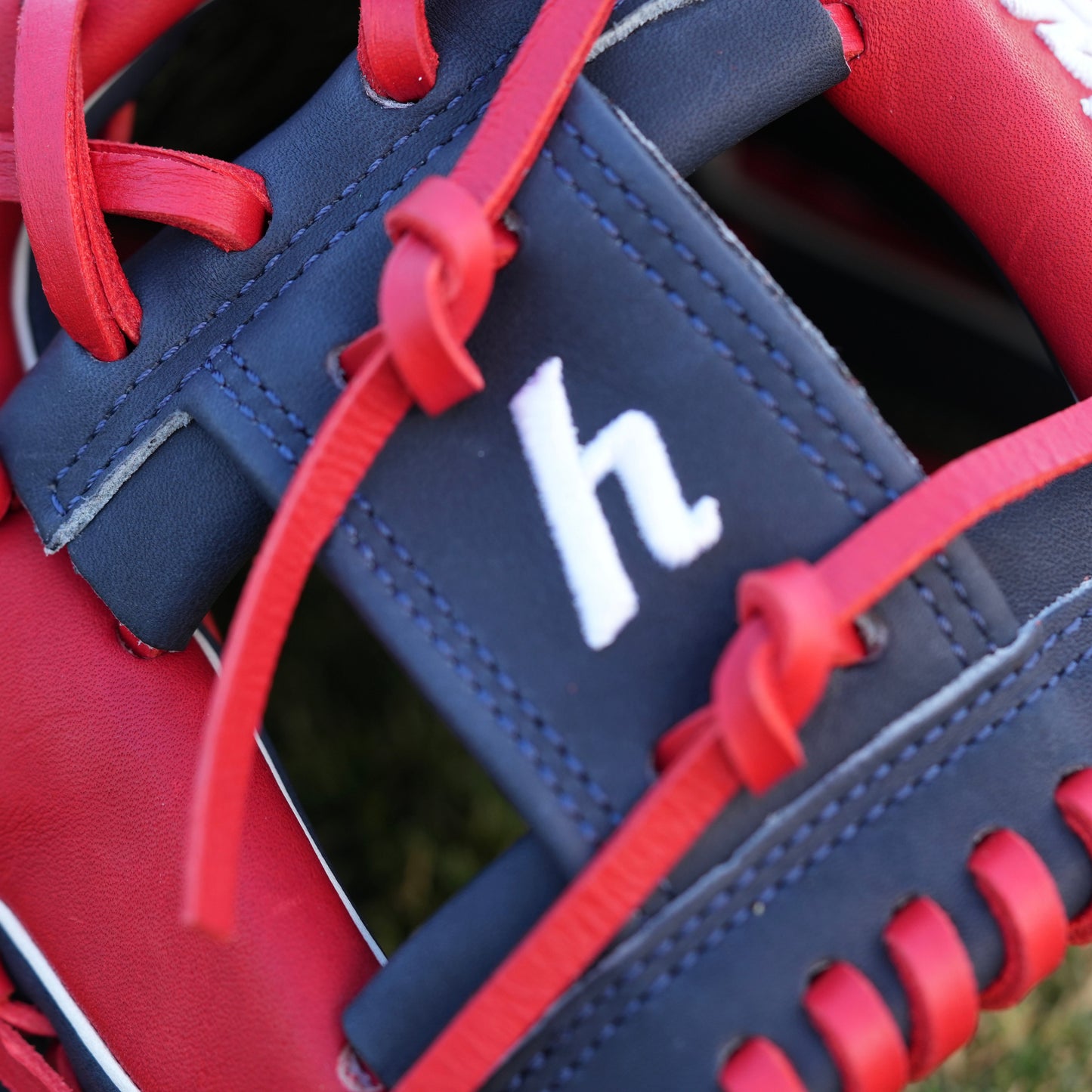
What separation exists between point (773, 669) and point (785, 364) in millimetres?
219

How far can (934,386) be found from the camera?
4.58 ft

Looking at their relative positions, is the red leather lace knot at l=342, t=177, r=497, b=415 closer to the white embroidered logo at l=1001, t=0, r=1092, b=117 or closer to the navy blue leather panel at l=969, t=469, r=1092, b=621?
the navy blue leather panel at l=969, t=469, r=1092, b=621

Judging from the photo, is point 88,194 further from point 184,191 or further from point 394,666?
point 394,666

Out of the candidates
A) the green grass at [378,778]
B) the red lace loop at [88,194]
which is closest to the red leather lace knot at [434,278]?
the red lace loop at [88,194]

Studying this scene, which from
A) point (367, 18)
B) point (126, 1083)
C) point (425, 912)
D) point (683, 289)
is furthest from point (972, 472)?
point (425, 912)

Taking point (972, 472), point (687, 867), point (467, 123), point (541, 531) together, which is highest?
point (467, 123)

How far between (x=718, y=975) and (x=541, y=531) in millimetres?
341

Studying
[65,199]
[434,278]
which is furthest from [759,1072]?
[65,199]

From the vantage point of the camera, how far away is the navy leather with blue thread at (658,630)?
719 millimetres

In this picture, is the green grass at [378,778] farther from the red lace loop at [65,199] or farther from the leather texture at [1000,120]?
the leather texture at [1000,120]

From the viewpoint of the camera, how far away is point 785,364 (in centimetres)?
72

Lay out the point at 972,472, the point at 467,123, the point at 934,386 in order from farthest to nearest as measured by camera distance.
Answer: the point at 934,386 → the point at 467,123 → the point at 972,472

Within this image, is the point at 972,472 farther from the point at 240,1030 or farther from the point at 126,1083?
the point at 126,1083

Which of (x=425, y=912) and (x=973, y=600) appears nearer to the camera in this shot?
(x=973, y=600)
